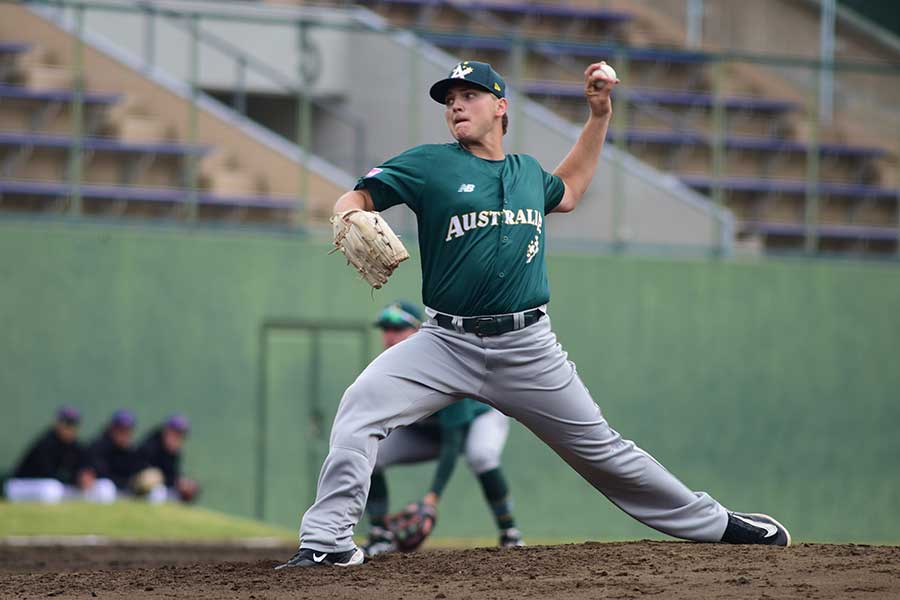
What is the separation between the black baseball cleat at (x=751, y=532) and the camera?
20.8ft

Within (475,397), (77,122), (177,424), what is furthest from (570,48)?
(475,397)

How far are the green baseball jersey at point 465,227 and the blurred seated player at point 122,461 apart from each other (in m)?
8.28

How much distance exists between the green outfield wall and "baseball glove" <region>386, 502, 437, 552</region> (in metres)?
5.70

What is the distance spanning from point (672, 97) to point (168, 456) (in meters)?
7.09

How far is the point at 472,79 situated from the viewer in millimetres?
5934

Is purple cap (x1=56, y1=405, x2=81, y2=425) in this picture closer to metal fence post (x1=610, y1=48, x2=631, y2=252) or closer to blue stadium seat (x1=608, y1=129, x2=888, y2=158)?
metal fence post (x1=610, y1=48, x2=631, y2=252)

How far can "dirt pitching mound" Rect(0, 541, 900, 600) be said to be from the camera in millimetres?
5289

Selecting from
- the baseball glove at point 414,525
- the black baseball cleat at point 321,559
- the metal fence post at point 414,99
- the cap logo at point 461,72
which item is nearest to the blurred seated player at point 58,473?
the metal fence post at point 414,99

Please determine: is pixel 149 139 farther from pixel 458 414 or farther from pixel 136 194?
pixel 458 414

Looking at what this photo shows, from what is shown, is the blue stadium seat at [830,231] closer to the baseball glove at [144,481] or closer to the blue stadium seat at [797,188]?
the blue stadium seat at [797,188]

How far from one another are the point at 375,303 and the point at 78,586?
9.37 m

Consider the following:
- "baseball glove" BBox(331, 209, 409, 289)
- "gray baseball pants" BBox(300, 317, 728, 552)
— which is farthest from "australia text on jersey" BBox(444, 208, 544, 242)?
"gray baseball pants" BBox(300, 317, 728, 552)

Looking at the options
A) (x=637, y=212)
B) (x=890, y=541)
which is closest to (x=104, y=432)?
(x=637, y=212)

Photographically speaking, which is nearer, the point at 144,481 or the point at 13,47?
the point at 144,481
